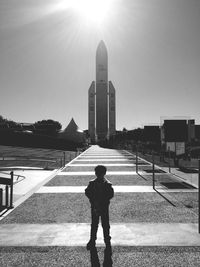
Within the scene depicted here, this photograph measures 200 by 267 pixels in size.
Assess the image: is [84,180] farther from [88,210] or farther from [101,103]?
[101,103]

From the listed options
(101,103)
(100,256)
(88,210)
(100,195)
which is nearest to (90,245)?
(100,256)

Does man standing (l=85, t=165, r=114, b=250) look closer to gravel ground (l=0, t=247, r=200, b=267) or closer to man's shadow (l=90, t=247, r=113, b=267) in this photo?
man's shadow (l=90, t=247, r=113, b=267)

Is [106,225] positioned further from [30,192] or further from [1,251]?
[30,192]

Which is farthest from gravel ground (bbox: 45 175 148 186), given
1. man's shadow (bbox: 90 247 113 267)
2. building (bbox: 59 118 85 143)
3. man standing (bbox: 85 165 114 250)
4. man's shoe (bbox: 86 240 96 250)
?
building (bbox: 59 118 85 143)

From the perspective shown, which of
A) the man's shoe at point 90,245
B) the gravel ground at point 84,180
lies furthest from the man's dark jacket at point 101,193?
the gravel ground at point 84,180

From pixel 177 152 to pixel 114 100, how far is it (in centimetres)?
13749

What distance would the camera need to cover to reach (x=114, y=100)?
152250 millimetres

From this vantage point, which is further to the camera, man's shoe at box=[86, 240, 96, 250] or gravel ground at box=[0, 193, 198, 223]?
gravel ground at box=[0, 193, 198, 223]

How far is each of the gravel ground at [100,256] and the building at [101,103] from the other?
130576 mm

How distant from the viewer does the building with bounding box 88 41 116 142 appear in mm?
141875

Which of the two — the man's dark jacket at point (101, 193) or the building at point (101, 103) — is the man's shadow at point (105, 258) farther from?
the building at point (101, 103)

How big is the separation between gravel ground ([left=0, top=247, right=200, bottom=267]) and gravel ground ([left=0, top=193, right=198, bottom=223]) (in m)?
1.81

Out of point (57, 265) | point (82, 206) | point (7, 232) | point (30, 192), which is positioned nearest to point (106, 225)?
point (57, 265)

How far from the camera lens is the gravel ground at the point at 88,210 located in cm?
716
